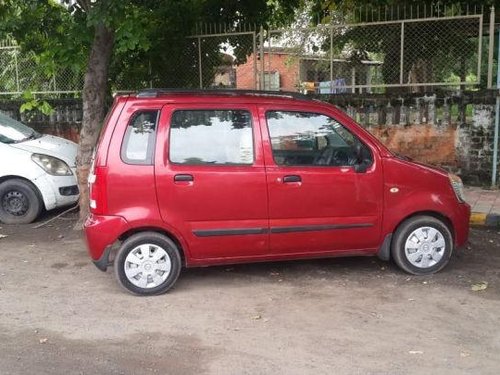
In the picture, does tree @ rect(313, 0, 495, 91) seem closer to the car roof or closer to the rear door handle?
the car roof

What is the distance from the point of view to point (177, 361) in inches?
153

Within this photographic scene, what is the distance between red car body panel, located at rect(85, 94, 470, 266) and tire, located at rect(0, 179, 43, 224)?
3.07 meters

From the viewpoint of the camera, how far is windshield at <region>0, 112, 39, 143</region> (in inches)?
321

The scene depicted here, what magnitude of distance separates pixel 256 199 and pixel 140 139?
112cm

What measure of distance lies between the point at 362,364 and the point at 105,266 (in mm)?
2426

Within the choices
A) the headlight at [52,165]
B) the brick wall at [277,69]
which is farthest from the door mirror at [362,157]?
the brick wall at [277,69]

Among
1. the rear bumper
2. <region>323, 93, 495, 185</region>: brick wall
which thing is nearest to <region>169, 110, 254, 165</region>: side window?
the rear bumper

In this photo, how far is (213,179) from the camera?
5.00 meters

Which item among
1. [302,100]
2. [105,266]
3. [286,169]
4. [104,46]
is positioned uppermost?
[104,46]

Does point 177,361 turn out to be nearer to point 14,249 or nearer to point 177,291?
point 177,291

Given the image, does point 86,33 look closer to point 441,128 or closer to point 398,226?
point 398,226

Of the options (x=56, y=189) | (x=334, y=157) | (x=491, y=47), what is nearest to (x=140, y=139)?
(x=334, y=157)

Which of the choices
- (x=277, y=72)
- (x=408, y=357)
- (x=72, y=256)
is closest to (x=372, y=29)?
(x=277, y=72)

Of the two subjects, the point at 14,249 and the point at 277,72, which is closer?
the point at 14,249
